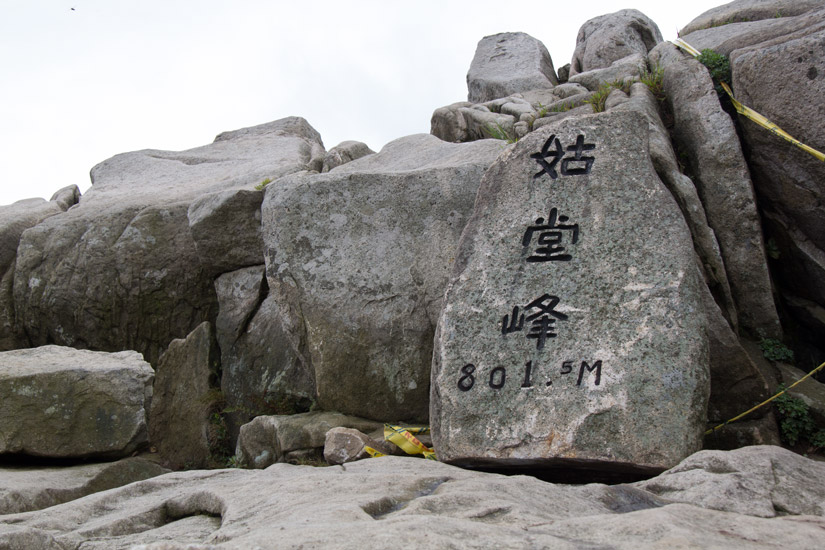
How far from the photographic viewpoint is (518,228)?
607cm

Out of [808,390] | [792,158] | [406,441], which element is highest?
[792,158]

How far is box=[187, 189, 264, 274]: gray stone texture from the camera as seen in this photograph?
9211 millimetres

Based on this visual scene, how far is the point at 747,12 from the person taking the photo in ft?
36.6

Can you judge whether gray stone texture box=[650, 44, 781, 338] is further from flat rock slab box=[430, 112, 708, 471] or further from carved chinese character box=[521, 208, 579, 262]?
carved chinese character box=[521, 208, 579, 262]

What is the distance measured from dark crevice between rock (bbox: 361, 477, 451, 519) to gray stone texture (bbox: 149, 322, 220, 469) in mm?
4701

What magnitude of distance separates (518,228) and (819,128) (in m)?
3.62

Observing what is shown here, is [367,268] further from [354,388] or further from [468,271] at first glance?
[468,271]

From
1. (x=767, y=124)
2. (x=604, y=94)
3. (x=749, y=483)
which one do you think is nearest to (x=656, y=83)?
(x=604, y=94)

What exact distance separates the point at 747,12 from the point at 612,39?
3.68m

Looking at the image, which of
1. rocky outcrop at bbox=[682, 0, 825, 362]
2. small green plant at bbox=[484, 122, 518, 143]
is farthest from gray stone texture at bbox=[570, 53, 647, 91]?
rocky outcrop at bbox=[682, 0, 825, 362]

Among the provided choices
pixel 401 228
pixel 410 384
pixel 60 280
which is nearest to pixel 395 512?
pixel 410 384

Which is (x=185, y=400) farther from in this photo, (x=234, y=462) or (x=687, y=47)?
(x=687, y=47)

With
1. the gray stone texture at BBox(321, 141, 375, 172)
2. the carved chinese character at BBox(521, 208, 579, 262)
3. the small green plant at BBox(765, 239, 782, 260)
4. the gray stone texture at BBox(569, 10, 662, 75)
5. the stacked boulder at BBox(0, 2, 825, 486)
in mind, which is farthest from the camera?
the gray stone texture at BBox(569, 10, 662, 75)

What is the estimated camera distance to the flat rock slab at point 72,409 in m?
7.26
